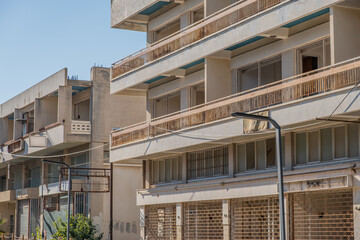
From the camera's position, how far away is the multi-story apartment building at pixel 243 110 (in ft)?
78.8

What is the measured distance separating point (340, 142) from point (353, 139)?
0.68m

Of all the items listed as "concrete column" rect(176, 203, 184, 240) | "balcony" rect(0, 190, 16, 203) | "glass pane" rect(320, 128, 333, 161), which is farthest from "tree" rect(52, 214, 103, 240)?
"glass pane" rect(320, 128, 333, 161)

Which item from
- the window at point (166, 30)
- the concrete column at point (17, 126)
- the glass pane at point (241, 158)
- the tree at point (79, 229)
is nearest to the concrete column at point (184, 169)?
the glass pane at point (241, 158)

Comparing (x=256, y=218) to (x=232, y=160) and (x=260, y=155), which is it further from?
(x=232, y=160)

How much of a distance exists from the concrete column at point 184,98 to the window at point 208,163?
7.82ft

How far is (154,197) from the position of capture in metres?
36.3

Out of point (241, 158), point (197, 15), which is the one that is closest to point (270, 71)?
point (241, 158)

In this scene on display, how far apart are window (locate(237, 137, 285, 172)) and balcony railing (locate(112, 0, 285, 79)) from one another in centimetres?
498

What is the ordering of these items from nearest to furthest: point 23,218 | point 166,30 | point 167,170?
point 167,170 < point 166,30 < point 23,218

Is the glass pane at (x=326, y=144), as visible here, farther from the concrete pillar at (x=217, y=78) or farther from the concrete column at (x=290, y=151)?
the concrete pillar at (x=217, y=78)

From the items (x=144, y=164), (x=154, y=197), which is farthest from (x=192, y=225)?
(x=144, y=164)

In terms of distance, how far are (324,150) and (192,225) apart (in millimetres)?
9977

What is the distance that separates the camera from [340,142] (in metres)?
24.6

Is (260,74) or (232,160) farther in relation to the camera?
(232,160)
